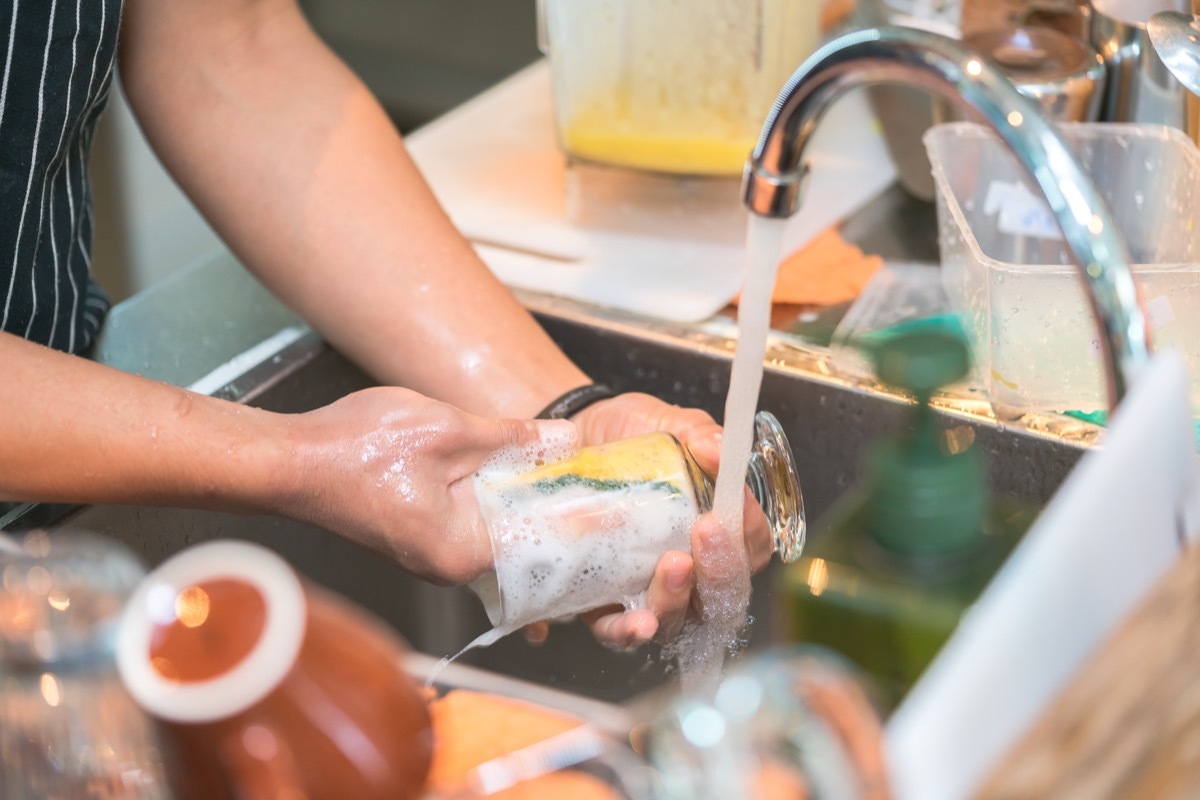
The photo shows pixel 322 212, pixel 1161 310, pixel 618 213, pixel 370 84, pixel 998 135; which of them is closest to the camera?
pixel 998 135

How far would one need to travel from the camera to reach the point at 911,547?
1.60 ft

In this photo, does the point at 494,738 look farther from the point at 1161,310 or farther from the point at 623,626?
the point at 1161,310

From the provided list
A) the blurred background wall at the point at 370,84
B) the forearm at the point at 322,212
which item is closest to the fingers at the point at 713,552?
the forearm at the point at 322,212

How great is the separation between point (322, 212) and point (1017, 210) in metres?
0.56

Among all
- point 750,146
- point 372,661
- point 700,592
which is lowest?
point 700,592

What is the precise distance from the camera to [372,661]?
41 cm

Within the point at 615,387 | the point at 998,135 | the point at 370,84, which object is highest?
the point at 998,135

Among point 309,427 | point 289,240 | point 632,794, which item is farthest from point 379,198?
point 632,794

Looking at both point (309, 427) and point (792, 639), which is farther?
point (309, 427)

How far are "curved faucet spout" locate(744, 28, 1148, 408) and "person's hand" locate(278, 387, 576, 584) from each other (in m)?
0.29

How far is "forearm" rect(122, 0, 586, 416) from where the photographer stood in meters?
0.95

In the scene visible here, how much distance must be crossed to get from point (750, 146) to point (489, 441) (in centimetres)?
47

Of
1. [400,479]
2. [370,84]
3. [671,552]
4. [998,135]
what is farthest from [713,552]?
[370,84]

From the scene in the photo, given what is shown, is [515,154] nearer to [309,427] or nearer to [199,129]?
[199,129]
